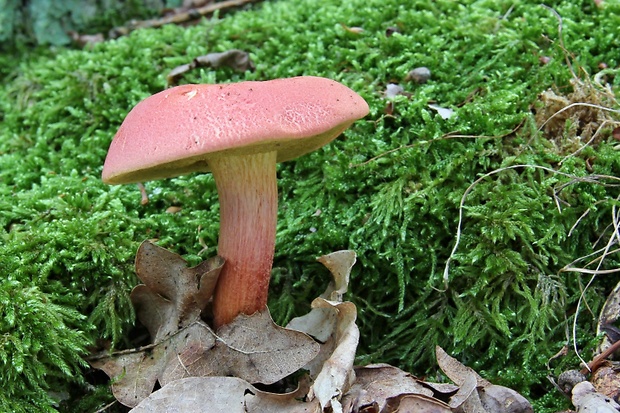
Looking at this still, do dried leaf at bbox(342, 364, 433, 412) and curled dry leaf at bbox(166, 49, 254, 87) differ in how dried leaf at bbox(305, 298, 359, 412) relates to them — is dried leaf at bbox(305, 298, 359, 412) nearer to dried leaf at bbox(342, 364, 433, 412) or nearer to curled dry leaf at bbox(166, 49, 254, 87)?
dried leaf at bbox(342, 364, 433, 412)

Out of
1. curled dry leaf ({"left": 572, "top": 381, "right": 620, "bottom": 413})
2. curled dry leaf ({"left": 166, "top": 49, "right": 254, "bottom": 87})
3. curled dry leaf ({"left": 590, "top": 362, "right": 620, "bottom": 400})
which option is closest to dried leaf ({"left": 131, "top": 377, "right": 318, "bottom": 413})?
curled dry leaf ({"left": 572, "top": 381, "right": 620, "bottom": 413})

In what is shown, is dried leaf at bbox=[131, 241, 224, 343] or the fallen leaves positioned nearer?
the fallen leaves

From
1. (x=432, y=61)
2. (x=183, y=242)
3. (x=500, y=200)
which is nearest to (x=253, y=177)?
(x=183, y=242)

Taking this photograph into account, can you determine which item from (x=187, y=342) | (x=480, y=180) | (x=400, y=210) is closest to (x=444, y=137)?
(x=480, y=180)

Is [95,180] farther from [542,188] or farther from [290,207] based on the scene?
[542,188]

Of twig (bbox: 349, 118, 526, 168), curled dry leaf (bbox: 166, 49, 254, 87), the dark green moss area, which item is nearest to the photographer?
the dark green moss area

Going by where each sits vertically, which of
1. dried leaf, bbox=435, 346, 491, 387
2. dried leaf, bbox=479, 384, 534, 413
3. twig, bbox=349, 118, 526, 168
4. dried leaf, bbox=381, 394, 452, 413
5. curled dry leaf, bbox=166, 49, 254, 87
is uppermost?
curled dry leaf, bbox=166, 49, 254, 87
